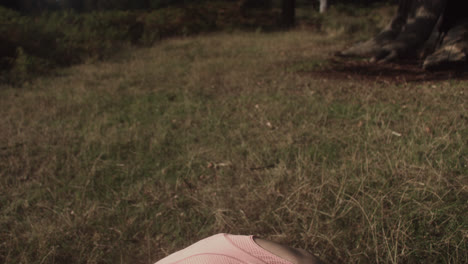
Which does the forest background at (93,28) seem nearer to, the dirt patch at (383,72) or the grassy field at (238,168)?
the grassy field at (238,168)

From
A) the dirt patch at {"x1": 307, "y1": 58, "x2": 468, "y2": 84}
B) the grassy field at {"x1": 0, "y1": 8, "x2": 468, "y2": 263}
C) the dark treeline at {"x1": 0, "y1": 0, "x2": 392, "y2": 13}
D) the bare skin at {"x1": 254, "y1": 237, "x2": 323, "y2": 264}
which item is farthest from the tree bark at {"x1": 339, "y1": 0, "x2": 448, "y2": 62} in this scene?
the dark treeline at {"x1": 0, "y1": 0, "x2": 392, "y2": 13}

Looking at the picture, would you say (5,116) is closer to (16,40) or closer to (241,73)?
(241,73)

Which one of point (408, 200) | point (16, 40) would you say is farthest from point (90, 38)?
point (408, 200)

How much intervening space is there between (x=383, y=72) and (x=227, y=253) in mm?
5650

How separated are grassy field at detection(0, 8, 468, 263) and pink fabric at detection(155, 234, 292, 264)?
3.06 feet

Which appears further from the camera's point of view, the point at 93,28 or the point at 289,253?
the point at 93,28

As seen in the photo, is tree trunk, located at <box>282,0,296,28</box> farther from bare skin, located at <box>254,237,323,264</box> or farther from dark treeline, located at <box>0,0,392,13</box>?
bare skin, located at <box>254,237,323,264</box>

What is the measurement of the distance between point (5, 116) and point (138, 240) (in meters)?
3.43

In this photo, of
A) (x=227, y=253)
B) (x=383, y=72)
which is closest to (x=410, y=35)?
(x=383, y=72)

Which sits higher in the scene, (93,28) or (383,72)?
(93,28)

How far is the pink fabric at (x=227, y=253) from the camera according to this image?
35.9 inches

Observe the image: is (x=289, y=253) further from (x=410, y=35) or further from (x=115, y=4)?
(x=115, y=4)

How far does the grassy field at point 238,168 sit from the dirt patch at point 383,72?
0.99 ft

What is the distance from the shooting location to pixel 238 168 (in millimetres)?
2820
